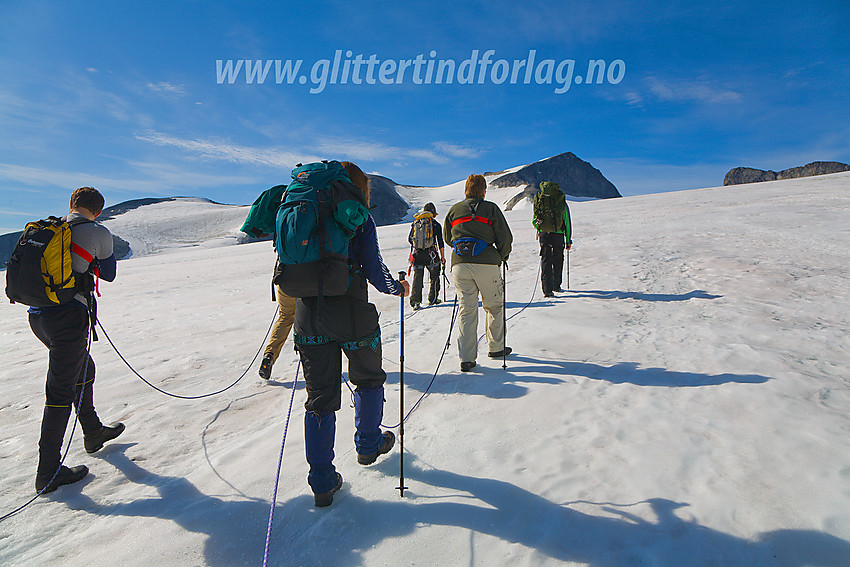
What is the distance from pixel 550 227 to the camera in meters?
9.55

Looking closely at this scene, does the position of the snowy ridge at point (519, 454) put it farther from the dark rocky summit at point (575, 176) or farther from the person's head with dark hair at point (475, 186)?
the dark rocky summit at point (575, 176)

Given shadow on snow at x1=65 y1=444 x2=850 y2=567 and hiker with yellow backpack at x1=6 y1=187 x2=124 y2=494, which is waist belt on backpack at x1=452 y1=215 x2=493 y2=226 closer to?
shadow on snow at x1=65 y1=444 x2=850 y2=567

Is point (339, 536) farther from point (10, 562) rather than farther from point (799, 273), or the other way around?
point (799, 273)

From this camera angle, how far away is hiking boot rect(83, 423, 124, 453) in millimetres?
4117

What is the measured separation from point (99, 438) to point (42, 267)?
1.83m

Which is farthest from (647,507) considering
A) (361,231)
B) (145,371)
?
(145,371)

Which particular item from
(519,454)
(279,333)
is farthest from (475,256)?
(279,333)

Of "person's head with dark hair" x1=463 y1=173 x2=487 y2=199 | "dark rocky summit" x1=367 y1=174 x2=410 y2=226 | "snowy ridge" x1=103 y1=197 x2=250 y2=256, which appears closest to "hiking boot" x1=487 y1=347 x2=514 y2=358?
"person's head with dark hair" x1=463 y1=173 x2=487 y2=199

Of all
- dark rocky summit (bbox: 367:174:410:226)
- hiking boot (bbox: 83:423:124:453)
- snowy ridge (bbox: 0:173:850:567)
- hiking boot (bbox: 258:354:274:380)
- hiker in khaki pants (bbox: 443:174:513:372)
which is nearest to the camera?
snowy ridge (bbox: 0:173:850:567)

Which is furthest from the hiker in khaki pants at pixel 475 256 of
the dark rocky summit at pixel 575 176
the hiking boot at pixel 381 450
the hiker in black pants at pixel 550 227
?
the dark rocky summit at pixel 575 176

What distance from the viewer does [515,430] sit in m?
3.93

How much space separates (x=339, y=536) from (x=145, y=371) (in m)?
5.31

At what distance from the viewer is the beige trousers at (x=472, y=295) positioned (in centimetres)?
545

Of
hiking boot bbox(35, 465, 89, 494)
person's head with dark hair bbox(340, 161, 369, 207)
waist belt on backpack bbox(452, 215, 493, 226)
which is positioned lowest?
hiking boot bbox(35, 465, 89, 494)
